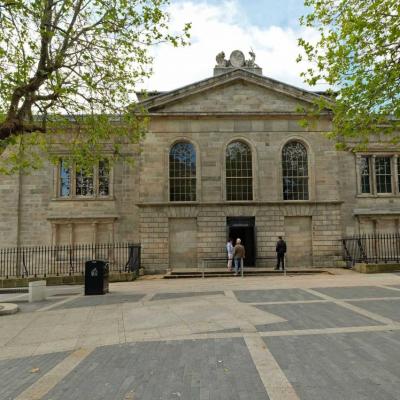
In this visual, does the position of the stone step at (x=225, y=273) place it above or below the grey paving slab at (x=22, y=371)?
below

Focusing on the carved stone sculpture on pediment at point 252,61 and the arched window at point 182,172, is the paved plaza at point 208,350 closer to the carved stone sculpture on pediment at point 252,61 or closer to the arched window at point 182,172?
the arched window at point 182,172

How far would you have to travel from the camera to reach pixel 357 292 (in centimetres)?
1091

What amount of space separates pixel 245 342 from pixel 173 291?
22.6 feet

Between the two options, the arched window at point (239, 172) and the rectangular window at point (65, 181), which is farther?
the rectangular window at point (65, 181)

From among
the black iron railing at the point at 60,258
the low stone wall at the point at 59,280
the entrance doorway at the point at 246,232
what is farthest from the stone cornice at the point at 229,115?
the low stone wall at the point at 59,280

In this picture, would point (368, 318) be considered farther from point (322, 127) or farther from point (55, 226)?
point (55, 226)

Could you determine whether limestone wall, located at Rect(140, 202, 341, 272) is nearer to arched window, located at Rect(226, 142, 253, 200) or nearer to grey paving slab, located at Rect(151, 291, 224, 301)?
arched window, located at Rect(226, 142, 253, 200)

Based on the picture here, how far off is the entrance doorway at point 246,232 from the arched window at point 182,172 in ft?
9.03

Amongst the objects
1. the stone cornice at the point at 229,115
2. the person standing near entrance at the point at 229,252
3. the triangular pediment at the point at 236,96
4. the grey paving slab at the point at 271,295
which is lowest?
the grey paving slab at the point at 271,295

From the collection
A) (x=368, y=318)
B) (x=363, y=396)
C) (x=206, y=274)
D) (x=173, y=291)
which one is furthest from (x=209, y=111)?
(x=363, y=396)

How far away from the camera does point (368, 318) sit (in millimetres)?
A: 7309

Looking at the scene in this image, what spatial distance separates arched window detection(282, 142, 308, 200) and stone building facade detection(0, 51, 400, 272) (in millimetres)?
60

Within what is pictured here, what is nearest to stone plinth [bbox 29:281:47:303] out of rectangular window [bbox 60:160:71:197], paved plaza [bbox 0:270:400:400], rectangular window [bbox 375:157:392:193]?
paved plaza [bbox 0:270:400:400]

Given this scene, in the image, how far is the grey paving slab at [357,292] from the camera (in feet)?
33.4
